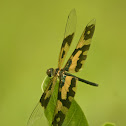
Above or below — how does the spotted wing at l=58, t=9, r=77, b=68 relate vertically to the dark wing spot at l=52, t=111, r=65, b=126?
above

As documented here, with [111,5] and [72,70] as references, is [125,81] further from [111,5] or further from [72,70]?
[72,70]

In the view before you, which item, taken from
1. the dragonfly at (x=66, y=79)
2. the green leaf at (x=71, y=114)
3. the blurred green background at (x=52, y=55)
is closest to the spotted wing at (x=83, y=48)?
the dragonfly at (x=66, y=79)

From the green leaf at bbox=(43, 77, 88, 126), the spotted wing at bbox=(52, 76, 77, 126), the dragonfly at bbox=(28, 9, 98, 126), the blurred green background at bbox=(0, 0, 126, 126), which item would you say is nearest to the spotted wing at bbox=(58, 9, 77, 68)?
the dragonfly at bbox=(28, 9, 98, 126)

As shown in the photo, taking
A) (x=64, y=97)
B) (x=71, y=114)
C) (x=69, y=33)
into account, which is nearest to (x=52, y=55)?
(x=69, y=33)

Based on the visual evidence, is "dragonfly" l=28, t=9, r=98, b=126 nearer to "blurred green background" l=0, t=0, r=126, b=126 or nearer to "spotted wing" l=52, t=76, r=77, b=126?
"spotted wing" l=52, t=76, r=77, b=126

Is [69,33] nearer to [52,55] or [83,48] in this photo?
[83,48]

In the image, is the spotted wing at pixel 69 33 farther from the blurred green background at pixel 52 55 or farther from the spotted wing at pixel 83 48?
the blurred green background at pixel 52 55
